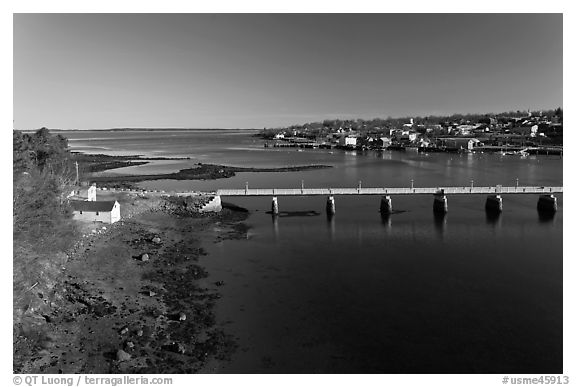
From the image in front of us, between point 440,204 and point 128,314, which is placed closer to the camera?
point 128,314

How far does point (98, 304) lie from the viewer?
15.2 meters

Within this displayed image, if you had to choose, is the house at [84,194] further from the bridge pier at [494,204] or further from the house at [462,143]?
the house at [462,143]

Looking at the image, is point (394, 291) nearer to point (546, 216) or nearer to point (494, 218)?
point (494, 218)

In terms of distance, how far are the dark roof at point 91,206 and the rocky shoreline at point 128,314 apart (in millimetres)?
1795

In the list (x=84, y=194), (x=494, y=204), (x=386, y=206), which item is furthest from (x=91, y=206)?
(x=494, y=204)

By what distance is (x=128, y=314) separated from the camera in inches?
582

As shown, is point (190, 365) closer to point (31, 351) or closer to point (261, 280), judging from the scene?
point (31, 351)

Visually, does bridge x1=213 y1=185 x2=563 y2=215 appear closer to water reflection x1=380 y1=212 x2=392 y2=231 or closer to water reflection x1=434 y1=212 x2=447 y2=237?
water reflection x1=380 y1=212 x2=392 y2=231

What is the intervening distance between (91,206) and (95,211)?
1.67 feet

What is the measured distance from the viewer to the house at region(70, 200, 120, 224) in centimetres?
2437

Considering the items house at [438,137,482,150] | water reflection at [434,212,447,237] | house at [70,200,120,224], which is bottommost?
water reflection at [434,212,447,237]

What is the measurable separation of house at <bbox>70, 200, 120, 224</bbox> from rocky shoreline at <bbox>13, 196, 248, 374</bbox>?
1310 millimetres

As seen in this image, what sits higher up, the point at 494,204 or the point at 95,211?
the point at 95,211

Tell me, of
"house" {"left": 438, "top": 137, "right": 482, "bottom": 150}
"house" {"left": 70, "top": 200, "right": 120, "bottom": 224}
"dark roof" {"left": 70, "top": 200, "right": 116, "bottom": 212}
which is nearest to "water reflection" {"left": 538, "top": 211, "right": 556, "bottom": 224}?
"house" {"left": 70, "top": 200, "right": 120, "bottom": 224}
